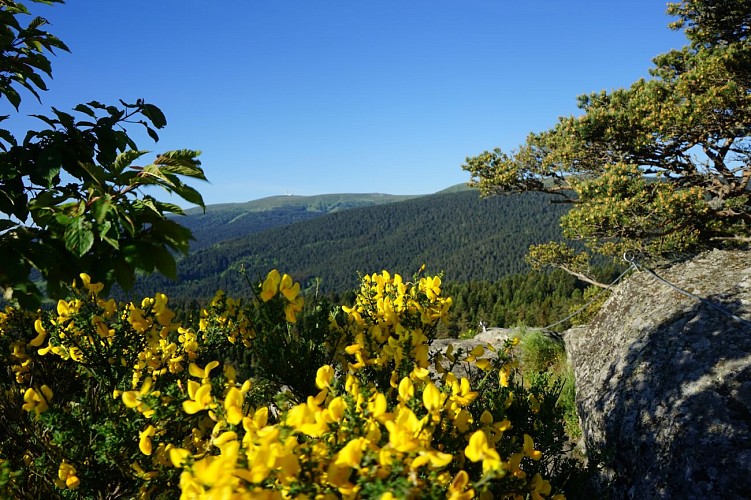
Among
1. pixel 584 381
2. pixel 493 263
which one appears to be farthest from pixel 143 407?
pixel 493 263

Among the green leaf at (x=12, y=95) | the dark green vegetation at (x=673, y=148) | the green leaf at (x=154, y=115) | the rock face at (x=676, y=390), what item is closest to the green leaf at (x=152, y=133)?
the green leaf at (x=154, y=115)

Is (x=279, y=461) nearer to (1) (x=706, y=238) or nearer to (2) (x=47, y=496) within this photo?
(2) (x=47, y=496)

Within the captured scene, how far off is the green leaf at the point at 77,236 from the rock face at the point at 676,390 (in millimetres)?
3064

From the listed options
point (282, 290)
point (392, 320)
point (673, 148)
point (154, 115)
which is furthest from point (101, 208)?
point (673, 148)

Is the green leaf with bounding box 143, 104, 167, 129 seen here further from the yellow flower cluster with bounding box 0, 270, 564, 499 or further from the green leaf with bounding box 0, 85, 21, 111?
the yellow flower cluster with bounding box 0, 270, 564, 499

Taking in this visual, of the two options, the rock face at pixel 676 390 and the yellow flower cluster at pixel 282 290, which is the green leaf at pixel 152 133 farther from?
the rock face at pixel 676 390

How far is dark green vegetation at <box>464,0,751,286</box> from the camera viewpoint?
7.71 meters

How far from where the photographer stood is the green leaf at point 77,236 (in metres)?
1.43

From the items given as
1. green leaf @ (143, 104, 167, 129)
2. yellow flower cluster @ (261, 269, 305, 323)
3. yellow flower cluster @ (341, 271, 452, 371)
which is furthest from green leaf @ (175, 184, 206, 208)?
yellow flower cluster @ (341, 271, 452, 371)

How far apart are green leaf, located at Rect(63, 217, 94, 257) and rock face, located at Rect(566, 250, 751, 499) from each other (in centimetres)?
306

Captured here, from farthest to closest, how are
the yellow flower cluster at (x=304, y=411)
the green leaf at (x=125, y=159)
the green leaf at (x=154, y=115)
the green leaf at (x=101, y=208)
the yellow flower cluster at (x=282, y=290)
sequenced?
1. the green leaf at (x=154, y=115)
2. the yellow flower cluster at (x=282, y=290)
3. the green leaf at (x=125, y=159)
4. the green leaf at (x=101, y=208)
5. the yellow flower cluster at (x=304, y=411)

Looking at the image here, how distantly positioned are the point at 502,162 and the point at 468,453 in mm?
11567

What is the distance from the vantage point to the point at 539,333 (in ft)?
32.1

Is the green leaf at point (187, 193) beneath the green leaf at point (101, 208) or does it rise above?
above
